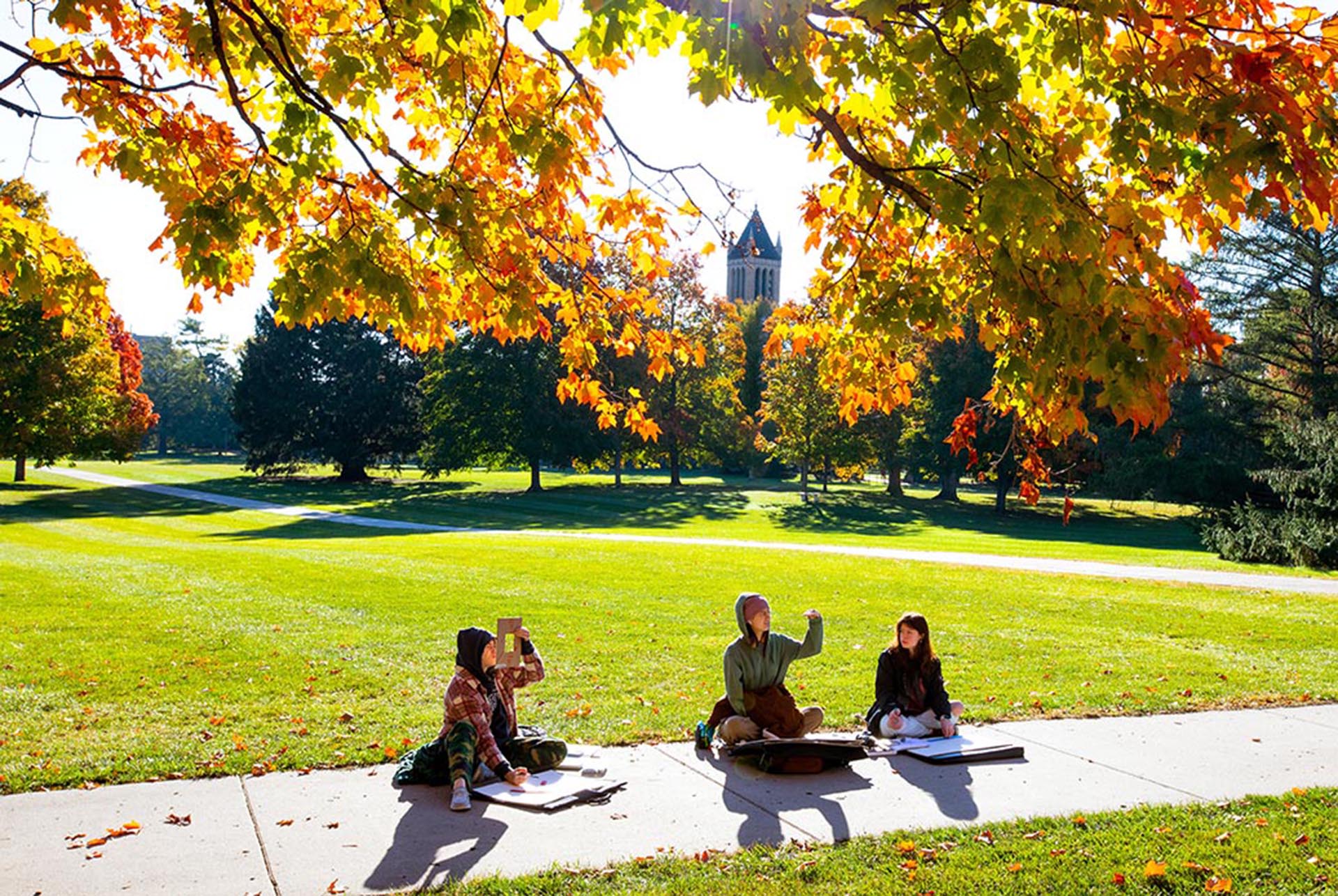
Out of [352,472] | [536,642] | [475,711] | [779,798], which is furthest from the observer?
[352,472]

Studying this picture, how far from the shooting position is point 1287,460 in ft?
99.5

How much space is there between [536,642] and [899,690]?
5230 mm

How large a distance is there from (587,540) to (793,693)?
55.6 feet

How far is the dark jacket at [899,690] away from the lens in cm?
827

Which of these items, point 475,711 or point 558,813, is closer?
point 558,813

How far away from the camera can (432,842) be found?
5812 mm

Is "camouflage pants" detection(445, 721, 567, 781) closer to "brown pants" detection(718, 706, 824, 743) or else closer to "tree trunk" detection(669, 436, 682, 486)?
"brown pants" detection(718, 706, 824, 743)

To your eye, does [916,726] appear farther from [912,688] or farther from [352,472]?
[352,472]

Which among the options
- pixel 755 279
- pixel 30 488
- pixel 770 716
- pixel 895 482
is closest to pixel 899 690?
pixel 770 716

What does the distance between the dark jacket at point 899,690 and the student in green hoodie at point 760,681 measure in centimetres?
60

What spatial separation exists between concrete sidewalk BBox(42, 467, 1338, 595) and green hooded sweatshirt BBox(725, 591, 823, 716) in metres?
13.6

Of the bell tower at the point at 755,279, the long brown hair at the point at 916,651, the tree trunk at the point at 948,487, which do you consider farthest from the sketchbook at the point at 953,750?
the bell tower at the point at 755,279

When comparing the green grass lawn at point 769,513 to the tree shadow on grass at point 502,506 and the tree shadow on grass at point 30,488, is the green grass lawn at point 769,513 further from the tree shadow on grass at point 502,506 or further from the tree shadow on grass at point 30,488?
the tree shadow on grass at point 30,488

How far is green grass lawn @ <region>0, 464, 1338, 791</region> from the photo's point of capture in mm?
8336
